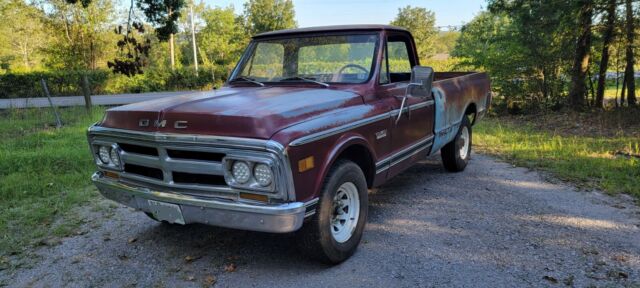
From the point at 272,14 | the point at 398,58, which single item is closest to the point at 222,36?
the point at 272,14

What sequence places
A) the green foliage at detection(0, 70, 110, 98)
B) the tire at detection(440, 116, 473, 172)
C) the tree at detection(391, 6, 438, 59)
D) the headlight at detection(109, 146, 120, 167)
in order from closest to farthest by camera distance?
the headlight at detection(109, 146, 120, 167)
the tire at detection(440, 116, 473, 172)
the green foliage at detection(0, 70, 110, 98)
the tree at detection(391, 6, 438, 59)

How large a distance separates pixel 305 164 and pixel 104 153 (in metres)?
1.75

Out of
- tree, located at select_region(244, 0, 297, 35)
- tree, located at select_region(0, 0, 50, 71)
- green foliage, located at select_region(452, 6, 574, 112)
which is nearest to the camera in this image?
green foliage, located at select_region(452, 6, 574, 112)

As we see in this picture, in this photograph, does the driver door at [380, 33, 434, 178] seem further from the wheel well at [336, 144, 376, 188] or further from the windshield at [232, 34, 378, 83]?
the wheel well at [336, 144, 376, 188]

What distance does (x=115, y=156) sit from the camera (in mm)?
3572

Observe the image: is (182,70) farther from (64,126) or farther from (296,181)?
(296,181)

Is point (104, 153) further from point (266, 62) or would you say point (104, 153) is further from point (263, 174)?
point (266, 62)

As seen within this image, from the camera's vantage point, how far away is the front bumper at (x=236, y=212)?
2896mm

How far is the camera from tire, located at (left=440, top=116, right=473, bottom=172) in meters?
6.10

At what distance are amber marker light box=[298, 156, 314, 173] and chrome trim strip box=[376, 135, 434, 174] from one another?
1019 mm

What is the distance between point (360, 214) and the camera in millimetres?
3740

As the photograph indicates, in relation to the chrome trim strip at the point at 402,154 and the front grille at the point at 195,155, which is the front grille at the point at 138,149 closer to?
the front grille at the point at 195,155

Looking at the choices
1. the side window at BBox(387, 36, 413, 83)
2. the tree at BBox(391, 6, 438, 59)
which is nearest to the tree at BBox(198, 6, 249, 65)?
the tree at BBox(391, 6, 438, 59)

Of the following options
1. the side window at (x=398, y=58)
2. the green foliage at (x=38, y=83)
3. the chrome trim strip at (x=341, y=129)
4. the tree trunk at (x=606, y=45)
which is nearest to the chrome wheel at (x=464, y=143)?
the side window at (x=398, y=58)
